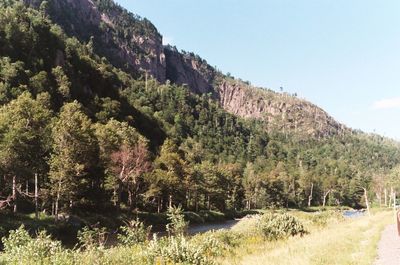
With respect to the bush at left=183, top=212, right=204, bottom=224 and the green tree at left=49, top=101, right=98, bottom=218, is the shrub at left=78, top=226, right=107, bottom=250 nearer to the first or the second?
the green tree at left=49, top=101, right=98, bottom=218

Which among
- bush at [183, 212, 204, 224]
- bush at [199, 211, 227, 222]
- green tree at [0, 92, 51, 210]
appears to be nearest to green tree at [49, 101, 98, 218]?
green tree at [0, 92, 51, 210]

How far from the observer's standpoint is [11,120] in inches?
2094

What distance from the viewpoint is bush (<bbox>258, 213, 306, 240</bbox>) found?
34491 mm

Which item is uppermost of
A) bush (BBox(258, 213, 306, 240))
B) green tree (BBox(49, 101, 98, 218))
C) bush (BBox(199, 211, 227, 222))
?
green tree (BBox(49, 101, 98, 218))

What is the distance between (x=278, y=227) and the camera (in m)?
35.4

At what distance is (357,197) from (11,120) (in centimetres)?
17427

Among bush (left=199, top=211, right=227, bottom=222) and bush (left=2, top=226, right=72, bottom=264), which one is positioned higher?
bush (left=2, top=226, right=72, bottom=264)

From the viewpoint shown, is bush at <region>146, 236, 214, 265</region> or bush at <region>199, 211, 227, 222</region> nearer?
bush at <region>146, 236, 214, 265</region>

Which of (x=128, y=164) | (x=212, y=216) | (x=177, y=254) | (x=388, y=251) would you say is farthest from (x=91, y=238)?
(x=212, y=216)

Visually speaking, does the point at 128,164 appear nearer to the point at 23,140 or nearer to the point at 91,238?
the point at 23,140

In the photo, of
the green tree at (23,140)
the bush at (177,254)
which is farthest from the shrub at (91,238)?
the green tree at (23,140)

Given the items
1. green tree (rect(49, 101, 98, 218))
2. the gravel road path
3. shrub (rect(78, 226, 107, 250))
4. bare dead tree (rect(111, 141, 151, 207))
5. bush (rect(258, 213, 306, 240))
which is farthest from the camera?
bare dead tree (rect(111, 141, 151, 207))

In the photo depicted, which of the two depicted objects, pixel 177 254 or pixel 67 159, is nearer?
pixel 177 254

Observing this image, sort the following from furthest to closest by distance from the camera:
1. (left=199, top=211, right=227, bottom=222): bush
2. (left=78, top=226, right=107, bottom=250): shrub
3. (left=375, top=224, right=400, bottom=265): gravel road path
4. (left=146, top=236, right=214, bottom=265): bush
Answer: (left=199, top=211, right=227, bottom=222): bush < (left=78, top=226, right=107, bottom=250): shrub < (left=375, top=224, right=400, bottom=265): gravel road path < (left=146, top=236, right=214, bottom=265): bush
